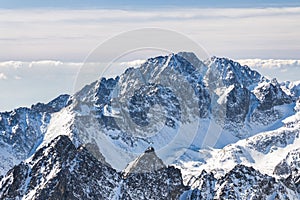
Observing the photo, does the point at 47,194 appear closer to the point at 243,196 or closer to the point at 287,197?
the point at 243,196

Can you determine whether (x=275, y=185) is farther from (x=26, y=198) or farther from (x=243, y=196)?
(x=26, y=198)

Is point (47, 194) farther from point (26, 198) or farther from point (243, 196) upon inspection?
point (243, 196)

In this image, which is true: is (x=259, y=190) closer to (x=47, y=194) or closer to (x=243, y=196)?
(x=243, y=196)

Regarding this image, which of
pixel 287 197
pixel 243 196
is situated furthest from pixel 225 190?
pixel 287 197

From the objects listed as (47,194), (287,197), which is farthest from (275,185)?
(47,194)

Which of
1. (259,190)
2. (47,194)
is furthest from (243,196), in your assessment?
(47,194)
